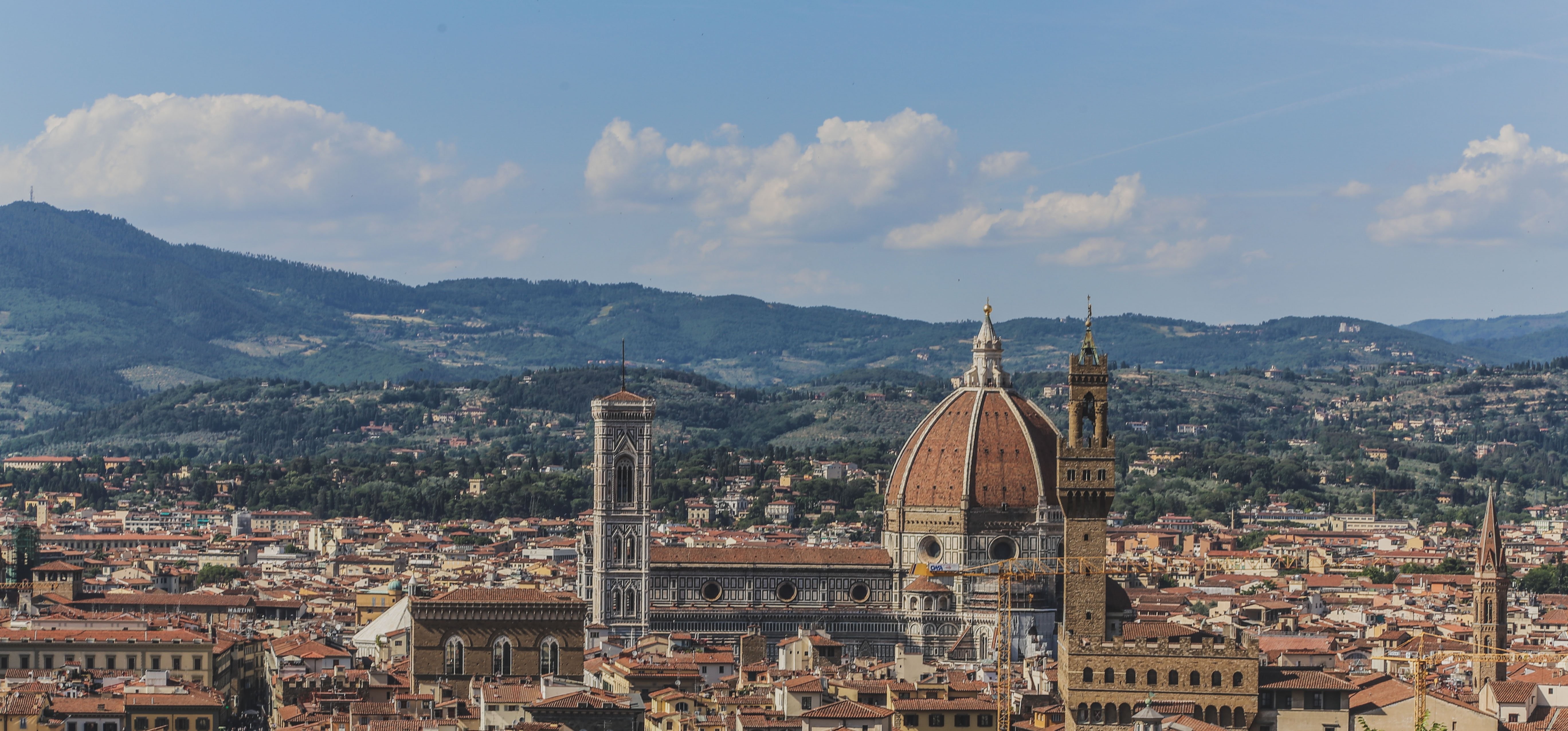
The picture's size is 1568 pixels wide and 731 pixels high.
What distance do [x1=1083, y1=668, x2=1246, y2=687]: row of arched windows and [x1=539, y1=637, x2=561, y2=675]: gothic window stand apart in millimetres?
16596

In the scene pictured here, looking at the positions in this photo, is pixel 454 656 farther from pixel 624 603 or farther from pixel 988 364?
pixel 988 364

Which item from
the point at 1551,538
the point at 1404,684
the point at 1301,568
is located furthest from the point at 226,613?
the point at 1551,538

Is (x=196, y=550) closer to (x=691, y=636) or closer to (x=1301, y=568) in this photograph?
(x=1301, y=568)

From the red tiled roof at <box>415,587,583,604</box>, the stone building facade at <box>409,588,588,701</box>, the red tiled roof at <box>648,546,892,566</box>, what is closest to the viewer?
the stone building facade at <box>409,588,588,701</box>

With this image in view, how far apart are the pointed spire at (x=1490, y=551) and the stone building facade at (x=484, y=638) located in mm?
28445

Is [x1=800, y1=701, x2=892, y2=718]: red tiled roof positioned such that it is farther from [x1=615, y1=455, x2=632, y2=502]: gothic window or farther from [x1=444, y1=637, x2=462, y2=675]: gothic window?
[x1=615, y1=455, x2=632, y2=502]: gothic window

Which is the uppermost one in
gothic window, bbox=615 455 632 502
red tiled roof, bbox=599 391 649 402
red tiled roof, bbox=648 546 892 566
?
red tiled roof, bbox=599 391 649 402

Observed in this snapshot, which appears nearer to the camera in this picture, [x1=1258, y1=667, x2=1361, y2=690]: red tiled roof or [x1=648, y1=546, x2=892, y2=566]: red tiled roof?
[x1=1258, y1=667, x2=1361, y2=690]: red tiled roof

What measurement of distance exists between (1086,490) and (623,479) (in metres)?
34.7

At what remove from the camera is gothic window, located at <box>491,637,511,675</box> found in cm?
6819

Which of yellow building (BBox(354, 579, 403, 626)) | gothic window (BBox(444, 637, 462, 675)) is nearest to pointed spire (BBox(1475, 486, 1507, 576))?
gothic window (BBox(444, 637, 462, 675))

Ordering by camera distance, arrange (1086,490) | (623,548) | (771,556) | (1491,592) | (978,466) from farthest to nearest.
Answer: (978,466), (771,556), (623,548), (1491,592), (1086,490)

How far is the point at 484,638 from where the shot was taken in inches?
2682

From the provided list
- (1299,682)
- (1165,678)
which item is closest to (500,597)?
(1165,678)
